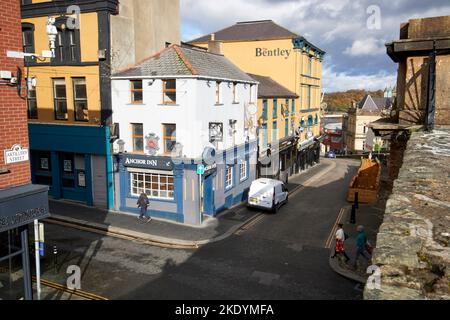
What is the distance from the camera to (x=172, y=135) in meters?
21.3

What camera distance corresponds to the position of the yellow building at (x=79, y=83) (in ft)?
71.5

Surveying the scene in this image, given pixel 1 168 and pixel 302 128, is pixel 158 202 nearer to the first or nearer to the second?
pixel 1 168

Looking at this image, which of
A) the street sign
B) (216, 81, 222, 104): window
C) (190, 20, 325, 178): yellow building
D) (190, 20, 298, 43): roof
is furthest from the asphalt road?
(190, 20, 298, 43): roof

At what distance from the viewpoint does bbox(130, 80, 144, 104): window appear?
2191 centimetres

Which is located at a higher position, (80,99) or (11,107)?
(80,99)

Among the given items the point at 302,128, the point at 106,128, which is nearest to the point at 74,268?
the point at 106,128

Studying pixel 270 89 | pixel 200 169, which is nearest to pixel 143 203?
pixel 200 169

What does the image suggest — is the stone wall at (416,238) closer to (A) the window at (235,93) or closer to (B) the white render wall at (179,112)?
(B) the white render wall at (179,112)

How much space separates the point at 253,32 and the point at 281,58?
5556 millimetres

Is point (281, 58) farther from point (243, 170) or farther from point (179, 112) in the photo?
point (179, 112)

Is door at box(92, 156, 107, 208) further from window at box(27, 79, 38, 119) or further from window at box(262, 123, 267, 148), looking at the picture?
window at box(262, 123, 267, 148)

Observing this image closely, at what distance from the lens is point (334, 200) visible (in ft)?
95.4

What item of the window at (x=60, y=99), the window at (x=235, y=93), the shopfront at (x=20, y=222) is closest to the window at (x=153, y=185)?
the window at (x=60, y=99)

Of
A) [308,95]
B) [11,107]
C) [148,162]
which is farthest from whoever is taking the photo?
[308,95]
